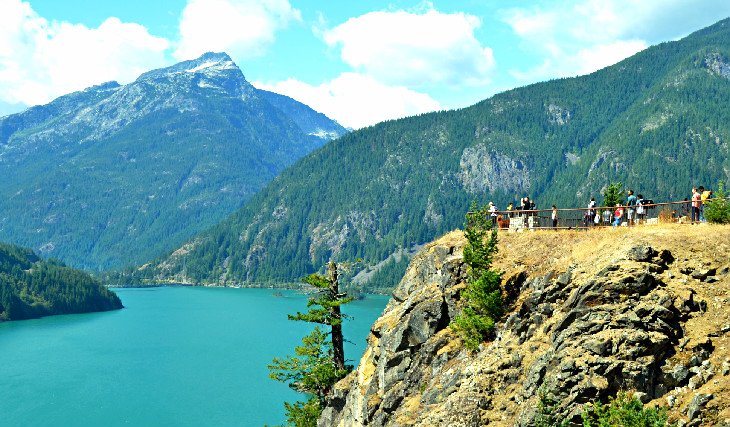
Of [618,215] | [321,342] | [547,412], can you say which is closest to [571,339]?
[547,412]

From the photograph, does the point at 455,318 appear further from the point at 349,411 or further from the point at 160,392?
the point at 160,392

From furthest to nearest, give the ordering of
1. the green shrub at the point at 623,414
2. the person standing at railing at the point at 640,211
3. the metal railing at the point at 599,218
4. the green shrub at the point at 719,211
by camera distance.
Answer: the person standing at railing at the point at 640,211 < the metal railing at the point at 599,218 < the green shrub at the point at 719,211 < the green shrub at the point at 623,414

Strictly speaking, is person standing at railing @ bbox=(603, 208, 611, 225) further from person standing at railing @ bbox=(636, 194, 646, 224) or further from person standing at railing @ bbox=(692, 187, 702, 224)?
person standing at railing @ bbox=(692, 187, 702, 224)

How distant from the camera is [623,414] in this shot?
69.8ft

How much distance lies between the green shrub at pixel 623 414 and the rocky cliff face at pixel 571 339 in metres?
0.52

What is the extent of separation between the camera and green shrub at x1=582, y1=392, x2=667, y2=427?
2056 centimetres

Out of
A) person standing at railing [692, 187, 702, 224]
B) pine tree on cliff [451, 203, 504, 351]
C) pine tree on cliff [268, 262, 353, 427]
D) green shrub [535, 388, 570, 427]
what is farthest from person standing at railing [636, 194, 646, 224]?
pine tree on cliff [268, 262, 353, 427]

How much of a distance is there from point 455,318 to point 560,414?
10.0m

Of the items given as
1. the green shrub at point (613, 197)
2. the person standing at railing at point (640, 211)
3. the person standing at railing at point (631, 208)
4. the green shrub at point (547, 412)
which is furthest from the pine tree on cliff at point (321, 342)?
the green shrub at point (547, 412)

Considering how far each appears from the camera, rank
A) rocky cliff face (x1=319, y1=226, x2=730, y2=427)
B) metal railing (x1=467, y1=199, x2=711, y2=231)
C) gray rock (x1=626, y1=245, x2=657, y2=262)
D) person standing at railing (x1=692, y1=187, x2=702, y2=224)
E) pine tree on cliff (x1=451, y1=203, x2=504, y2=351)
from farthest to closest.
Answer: metal railing (x1=467, y1=199, x2=711, y2=231) < person standing at railing (x1=692, y1=187, x2=702, y2=224) < pine tree on cliff (x1=451, y1=203, x2=504, y2=351) < gray rock (x1=626, y1=245, x2=657, y2=262) < rocky cliff face (x1=319, y1=226, x2=730, y2=427)

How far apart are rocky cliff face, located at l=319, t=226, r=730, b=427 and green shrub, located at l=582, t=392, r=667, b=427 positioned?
0.52 meters

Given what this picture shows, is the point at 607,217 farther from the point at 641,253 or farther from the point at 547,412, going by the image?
the point at 547,412

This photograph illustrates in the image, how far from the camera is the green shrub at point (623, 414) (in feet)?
67.5

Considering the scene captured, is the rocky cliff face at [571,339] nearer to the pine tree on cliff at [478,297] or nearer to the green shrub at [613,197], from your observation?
the pine tree on cliff at [478,297]
